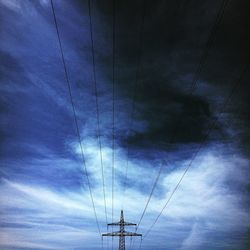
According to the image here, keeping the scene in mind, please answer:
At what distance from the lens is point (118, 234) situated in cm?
6550

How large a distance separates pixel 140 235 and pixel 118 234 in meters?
5.69

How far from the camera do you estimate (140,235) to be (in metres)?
69.1
